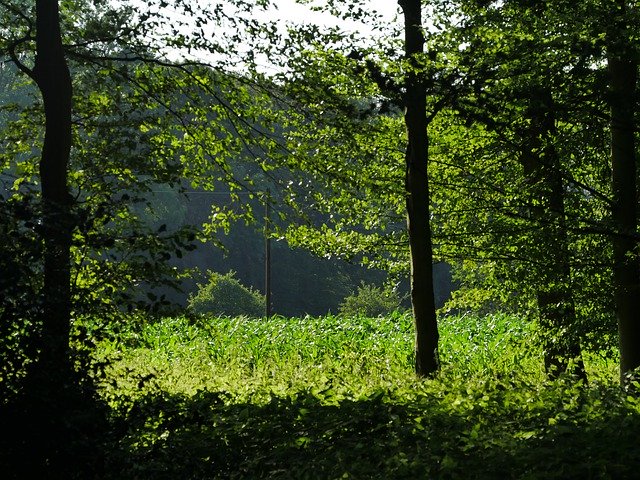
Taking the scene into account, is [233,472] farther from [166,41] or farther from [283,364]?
[283,364]

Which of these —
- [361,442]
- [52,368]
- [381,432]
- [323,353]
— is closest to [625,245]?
[381,432]

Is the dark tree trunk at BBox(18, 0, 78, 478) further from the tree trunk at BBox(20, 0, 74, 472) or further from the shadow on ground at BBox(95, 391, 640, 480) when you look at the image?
the shadow on ground at BBox(95, 391, 640, 480)

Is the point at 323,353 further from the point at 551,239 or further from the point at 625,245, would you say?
the point at 625,245

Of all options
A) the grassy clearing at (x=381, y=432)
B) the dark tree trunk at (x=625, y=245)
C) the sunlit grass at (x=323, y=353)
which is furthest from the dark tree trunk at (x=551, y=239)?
the sunlit grass at (x=323, y=353)

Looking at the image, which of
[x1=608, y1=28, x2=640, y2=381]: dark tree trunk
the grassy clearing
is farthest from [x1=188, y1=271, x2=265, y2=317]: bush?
[x1=608, y1=28, x2=640, y2=381]: dark tree trunk

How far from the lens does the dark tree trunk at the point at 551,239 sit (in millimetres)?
11812

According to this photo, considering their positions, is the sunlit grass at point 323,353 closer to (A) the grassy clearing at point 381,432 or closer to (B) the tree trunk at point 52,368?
(A) the grassy clearing at point 381,432

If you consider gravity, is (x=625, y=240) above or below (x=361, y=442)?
above

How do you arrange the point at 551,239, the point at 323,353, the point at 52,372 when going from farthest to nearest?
the point at 323,353 < the point at 551,239 < the point at 52,372

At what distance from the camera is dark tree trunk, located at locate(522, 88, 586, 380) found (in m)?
11.8

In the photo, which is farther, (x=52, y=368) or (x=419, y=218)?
(x=419, y=218)

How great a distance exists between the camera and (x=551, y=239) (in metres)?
12.0

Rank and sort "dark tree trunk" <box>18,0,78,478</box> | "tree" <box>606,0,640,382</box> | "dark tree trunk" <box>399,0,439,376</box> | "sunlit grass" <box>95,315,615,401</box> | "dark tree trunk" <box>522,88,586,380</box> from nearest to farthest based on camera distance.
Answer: "dark tree trunk" <box>18,0,78,478</box> → "tree" <box>606,0,640,382</box> → "dark tree trunk" <box>522,88,586,380</box> → "dark tree trunk" <box>399,0,439,376</box> → "sunlit grass" <box>95,315,615,401</box>

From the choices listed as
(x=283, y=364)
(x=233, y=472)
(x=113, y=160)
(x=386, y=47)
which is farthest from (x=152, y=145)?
(x=283, y=364)
